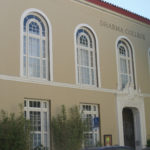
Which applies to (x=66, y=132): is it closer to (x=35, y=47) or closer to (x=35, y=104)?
(x=35, y=104)

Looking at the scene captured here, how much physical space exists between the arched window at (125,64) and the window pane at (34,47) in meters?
5.75

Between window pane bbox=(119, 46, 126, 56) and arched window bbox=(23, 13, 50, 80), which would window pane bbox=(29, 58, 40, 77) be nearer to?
arched window bbox=(23, 13, 50, 80)

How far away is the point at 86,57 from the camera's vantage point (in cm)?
1766

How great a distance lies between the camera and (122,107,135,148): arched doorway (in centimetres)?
1909

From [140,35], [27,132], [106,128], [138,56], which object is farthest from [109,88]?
[27,132]

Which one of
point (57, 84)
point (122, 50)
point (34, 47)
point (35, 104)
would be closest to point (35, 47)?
point (34, 47)

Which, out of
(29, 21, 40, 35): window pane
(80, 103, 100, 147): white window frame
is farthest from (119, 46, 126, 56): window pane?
(29, 21, 40, 35): window pane

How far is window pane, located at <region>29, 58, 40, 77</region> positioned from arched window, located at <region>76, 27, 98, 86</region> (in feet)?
8.02

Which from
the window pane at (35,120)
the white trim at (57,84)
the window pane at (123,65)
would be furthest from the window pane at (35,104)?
the window pane at (123,65)

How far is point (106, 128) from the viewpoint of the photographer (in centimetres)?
1720

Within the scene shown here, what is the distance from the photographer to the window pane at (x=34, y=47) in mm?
15348

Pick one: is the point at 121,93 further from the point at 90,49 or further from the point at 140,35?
the point at 140,35

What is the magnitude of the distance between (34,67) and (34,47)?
38.6 inches

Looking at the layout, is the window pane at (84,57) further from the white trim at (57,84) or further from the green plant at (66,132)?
the green plant at (66,132)
